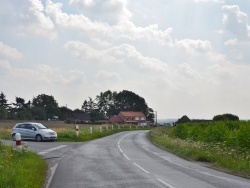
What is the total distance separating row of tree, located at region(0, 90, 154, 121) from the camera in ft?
426

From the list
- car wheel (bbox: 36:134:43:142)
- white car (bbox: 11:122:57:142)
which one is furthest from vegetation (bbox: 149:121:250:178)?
car wheel (bbox: 36:134:43:142)

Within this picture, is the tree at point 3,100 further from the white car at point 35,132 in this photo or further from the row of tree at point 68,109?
the white car at point 35,132

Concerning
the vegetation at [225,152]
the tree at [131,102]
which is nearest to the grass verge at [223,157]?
the vegetation at [225,152]

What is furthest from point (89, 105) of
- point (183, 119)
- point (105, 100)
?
point (183, 119)

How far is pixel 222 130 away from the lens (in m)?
29.5

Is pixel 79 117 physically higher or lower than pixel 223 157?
higher

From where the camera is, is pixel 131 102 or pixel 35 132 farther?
pixel 131 102

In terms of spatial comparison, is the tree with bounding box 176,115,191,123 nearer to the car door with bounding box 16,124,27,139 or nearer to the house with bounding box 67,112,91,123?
the car door with bounding box 16,124,27,139

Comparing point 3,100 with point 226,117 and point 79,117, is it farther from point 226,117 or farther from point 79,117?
point 226,117

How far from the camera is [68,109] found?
6063 inches

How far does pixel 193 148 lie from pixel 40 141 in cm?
1577

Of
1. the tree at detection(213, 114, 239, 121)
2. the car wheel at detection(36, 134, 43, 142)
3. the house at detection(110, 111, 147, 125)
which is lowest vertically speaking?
the car wheel at detection(36, 134, 43, 142)

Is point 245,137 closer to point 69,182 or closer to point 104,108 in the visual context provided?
point 69,182

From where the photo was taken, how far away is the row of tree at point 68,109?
12988 centimetres
